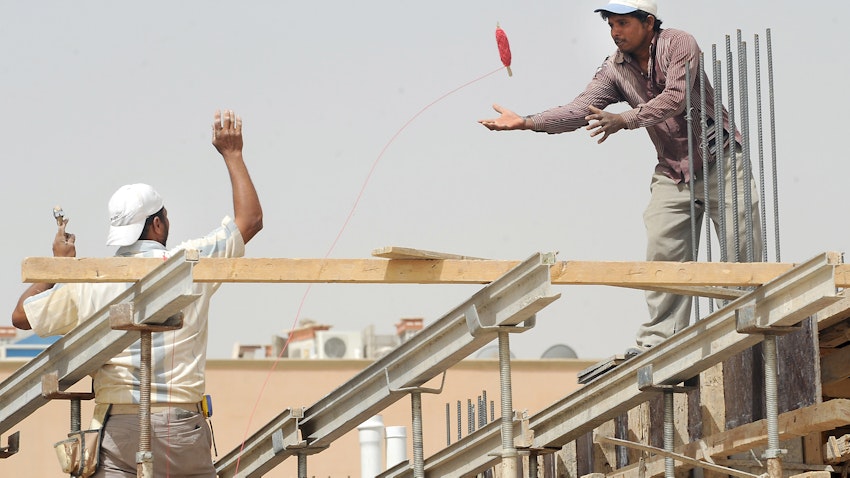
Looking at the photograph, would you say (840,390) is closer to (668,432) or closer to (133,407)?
(668,432)

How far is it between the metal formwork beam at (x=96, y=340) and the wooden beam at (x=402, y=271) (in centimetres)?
13

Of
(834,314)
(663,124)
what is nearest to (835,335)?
(834,314)

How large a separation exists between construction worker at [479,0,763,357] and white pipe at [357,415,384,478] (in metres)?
7.33

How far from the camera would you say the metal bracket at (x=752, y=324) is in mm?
7758

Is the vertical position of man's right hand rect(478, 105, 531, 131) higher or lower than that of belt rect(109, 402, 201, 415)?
higher

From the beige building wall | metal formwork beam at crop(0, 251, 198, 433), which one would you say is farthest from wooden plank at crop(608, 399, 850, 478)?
the beige building wall

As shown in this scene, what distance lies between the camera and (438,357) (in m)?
8.45

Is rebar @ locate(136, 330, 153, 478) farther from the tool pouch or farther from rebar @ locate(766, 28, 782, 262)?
rebar @ locate(766, 28, 782, 262)

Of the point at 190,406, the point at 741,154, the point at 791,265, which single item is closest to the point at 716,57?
the point at 741,154

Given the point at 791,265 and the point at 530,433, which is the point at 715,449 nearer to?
the point at 530,433

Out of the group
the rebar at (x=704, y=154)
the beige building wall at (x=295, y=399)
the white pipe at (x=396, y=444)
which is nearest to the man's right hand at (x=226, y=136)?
the rebar at (x=704, y=154)

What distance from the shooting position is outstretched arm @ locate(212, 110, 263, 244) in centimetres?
812

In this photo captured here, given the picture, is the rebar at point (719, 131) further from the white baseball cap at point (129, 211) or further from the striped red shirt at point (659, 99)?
the white baseball cap at point (129, 211)

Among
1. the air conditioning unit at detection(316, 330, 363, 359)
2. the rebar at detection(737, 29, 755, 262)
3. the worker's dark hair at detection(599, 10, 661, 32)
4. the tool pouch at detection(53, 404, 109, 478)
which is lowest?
the tool pouch at detection(53, 404, 109, 478)
